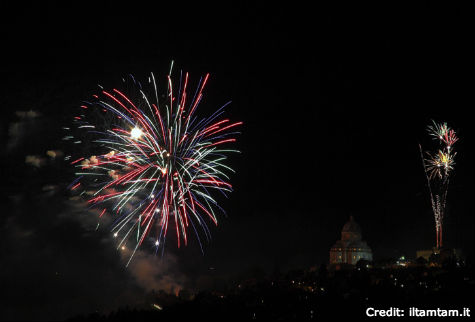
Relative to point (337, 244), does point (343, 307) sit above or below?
below

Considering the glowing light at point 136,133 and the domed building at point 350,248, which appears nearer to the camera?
the glowing light at point 136,133

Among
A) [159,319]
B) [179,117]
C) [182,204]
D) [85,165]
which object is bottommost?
[159,319]

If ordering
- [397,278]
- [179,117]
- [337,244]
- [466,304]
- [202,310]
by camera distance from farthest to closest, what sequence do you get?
1. [337,244]
2. [397,278]
3. [202,310]
4. [179,117]
5. [466,304]

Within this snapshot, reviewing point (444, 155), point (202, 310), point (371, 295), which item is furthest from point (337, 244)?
point (202, 310)

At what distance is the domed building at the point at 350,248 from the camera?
509 feet

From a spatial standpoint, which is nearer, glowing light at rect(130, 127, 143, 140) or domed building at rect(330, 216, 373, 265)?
glowing light at rect(130, 127, 143, 140)

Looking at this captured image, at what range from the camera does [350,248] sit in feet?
514

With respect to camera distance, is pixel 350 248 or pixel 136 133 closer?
pixel 136 133

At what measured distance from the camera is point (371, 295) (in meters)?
58.9

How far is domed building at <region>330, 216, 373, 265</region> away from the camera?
15500 cm

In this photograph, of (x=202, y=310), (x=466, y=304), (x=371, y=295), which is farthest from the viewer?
(x=371, y=295)

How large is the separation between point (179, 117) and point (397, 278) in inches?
2247

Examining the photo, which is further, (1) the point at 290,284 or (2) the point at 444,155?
(1) the point at 290,284

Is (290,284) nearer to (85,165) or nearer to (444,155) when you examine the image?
(444,155)
